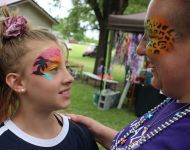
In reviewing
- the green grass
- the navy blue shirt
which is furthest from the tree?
the navy blue shirt

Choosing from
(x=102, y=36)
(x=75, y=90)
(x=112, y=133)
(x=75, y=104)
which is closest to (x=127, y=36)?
(x=75, y=104)

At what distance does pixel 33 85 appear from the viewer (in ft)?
6.44

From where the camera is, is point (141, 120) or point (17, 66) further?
point (17, 66)

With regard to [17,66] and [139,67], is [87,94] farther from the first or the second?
[17,66]

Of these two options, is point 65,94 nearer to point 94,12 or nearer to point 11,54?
point 11,54

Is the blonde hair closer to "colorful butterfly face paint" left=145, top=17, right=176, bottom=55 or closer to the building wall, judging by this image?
"colorful butterfly face paint" left=145, top=17, right=176, bottom=55

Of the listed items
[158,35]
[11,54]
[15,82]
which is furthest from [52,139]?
[158,35]

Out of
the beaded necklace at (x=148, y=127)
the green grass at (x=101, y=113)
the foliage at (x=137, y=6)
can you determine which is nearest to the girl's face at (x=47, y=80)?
the beaded necklace at (x=148, y=127)

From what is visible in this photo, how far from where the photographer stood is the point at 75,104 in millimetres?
9117

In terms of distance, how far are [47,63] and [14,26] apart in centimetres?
26

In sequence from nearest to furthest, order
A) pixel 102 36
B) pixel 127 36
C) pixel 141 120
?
pixel 141 120 < pixel 127 36 < pixel 102 36

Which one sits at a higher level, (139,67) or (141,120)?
(141,120)

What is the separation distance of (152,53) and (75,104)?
7.74 meters

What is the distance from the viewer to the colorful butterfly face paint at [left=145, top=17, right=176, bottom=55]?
55.2 inches
